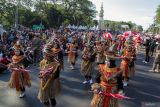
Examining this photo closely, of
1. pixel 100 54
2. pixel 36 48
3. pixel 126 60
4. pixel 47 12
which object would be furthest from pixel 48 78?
pixel 47 12

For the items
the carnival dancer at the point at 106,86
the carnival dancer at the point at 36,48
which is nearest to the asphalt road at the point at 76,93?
the carnival dancer at the point at 106,86

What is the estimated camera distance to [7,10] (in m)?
58.4

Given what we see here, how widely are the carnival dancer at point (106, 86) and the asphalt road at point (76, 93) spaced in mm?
3351

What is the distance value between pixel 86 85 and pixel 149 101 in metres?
3.21

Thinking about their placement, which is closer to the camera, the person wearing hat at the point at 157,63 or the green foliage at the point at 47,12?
the person wearing hat at the point at 157,63

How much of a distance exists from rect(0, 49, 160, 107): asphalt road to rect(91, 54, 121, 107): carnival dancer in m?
3.35

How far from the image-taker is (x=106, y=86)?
299 inches

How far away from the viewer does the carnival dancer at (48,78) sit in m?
9.06

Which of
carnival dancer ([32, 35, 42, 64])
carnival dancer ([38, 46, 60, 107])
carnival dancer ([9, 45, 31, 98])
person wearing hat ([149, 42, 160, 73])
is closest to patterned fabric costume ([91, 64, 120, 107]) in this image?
carnival dancer ([38, 46, 60, 107])

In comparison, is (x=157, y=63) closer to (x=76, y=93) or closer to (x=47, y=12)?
(x=76, y=93)

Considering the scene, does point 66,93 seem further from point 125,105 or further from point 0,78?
point 0,78

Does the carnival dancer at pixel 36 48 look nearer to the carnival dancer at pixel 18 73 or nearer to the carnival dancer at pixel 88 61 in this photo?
the carnival dancer at pixel 88 61

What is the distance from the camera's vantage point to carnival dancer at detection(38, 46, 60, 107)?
906 centimetres

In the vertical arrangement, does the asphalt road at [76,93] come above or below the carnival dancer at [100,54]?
below
